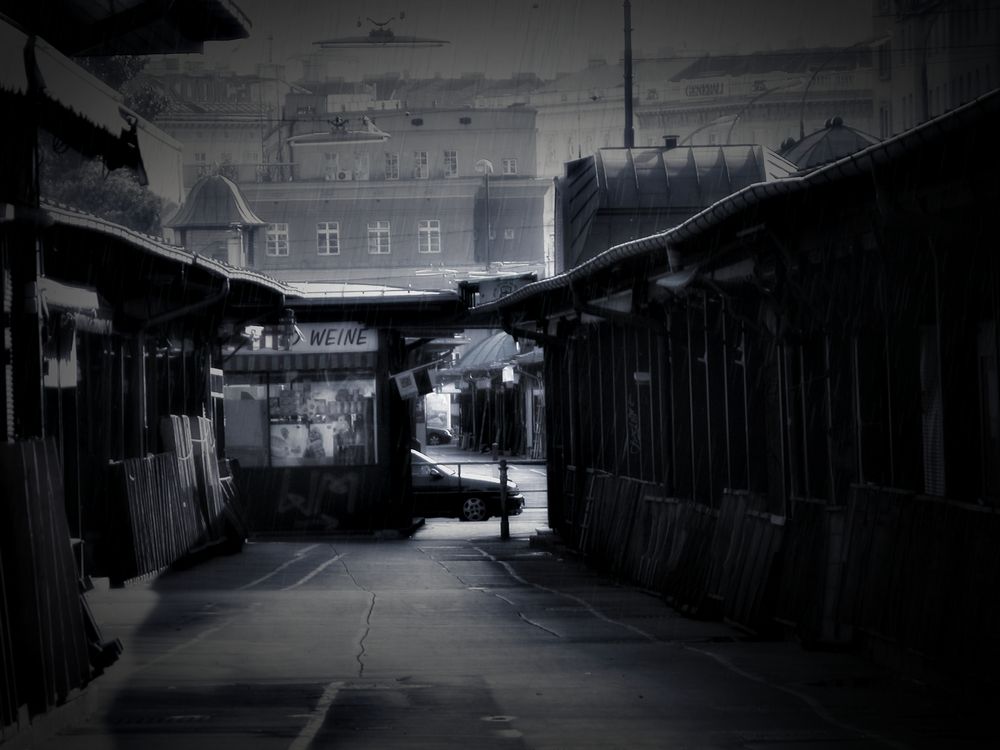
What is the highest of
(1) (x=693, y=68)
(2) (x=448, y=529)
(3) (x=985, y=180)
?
(1) (x=693, y=68)

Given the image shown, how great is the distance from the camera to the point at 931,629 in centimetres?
916

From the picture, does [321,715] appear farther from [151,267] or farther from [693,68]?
[693,68]

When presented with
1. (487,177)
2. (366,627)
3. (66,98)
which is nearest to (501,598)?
(366,627)

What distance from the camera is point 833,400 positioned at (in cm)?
1154

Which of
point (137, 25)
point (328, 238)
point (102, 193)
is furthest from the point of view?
point (328, 238)

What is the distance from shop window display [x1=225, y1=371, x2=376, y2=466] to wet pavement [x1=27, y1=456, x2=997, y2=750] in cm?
1005

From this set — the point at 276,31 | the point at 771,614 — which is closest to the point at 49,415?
the point at 771,614

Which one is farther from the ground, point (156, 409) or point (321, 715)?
point (156, 409)

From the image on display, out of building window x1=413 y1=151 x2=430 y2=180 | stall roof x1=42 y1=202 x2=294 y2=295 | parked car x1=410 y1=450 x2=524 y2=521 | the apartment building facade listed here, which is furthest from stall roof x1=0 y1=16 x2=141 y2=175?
building window x1=413 y1=151 x2=430 y2=180

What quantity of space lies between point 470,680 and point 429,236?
78346mm

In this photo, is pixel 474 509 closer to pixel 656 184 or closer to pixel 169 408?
pixel 656 184

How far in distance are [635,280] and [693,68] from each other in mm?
86574

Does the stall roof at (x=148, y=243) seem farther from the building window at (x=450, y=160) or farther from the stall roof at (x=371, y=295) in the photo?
the building window at (x=450, y=160)

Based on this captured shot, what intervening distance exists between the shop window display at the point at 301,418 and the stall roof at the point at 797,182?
9798 mm
